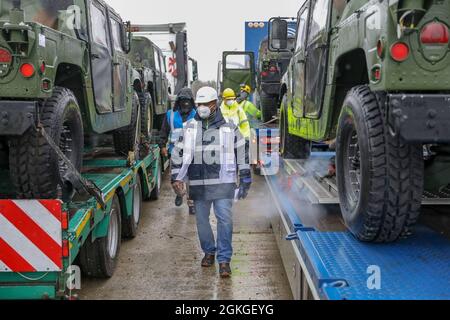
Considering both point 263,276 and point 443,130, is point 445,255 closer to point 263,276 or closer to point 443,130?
point 443,130

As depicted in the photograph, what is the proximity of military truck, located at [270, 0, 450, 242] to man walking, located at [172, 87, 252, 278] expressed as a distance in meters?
1.24

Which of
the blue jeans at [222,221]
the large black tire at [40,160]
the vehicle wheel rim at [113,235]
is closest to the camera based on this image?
the large black tire at [40,160]

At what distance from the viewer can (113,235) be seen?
16.8ft

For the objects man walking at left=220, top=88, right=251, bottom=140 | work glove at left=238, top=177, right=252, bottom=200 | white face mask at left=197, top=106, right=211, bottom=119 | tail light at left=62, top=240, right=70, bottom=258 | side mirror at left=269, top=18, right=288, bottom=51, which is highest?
side mirror at left=269, top=18, right=288, bottom=51

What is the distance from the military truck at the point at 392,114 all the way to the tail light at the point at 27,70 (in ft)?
7.29

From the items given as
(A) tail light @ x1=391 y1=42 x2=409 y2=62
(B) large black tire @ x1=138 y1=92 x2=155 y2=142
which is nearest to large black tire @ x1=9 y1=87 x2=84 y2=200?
(A) tail light @ x1=391 y1=42 x2=409 y2=62

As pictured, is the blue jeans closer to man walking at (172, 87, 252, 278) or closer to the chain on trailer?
man walking at (172, 87, 252, 278)

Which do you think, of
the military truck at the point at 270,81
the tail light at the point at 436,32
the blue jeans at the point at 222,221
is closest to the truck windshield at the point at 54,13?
the blue jeans at the point at 222,221

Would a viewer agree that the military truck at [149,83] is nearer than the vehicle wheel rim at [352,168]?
No

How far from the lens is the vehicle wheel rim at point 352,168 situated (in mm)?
3576

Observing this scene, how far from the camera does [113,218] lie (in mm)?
5086

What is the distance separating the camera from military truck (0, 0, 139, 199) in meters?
3.51

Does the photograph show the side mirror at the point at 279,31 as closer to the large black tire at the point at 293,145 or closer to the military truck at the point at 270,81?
the large black tire at the point at 293,145

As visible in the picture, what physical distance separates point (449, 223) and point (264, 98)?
795 cm
